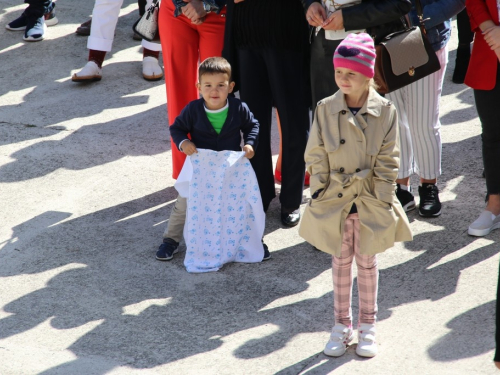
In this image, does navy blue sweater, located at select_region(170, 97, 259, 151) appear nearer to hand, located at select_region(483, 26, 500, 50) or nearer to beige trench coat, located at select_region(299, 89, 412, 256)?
beige trench coat, located at select_region(299, 89, 412, 256)

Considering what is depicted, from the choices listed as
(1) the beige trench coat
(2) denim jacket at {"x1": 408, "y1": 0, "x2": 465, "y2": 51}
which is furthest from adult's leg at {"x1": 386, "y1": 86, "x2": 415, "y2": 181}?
(1) the beige trench coat

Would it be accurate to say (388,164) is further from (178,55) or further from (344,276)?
(178,55)

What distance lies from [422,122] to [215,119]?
4.54 ft

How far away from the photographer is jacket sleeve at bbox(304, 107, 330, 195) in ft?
11.9

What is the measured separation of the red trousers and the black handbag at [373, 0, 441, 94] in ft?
4.01


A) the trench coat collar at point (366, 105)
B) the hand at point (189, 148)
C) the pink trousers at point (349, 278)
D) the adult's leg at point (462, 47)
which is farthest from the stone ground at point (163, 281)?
the trench coat collar at point (366, 105)

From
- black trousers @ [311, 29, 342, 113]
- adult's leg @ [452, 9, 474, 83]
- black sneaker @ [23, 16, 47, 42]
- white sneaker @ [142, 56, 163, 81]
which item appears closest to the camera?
black trousers @ [311, 29, 342, 113]

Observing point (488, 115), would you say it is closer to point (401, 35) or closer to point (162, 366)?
point (401, 35)

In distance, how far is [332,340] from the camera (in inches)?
146

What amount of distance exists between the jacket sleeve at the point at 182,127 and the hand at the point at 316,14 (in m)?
0.86

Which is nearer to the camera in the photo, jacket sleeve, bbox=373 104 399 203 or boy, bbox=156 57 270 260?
jacket sleeve, bbox=373 104 399 203

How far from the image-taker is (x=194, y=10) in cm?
500

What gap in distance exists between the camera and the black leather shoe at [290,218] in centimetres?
509

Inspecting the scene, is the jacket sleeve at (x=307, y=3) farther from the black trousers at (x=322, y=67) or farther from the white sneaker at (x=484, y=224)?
the white sneaker at (x=484, y=224)
